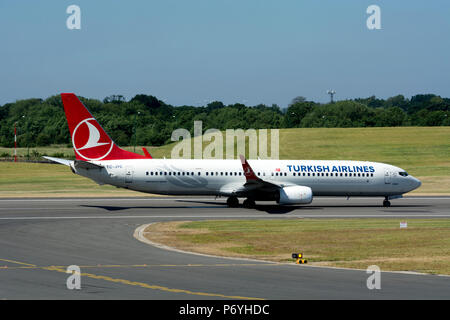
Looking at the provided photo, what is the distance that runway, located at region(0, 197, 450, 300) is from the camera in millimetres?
16953

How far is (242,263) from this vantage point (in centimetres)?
2266

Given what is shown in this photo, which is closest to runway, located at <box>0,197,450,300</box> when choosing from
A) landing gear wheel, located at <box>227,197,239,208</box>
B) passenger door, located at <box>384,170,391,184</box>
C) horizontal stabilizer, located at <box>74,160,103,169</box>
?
horizontal stabilizer, located at <box>74,160,103,169</box>

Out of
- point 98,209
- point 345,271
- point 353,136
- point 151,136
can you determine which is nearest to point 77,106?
point 98,209

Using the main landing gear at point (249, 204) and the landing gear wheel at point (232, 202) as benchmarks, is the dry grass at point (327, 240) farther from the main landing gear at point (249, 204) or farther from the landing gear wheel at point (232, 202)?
the landing gear wheel at point (232, 202)

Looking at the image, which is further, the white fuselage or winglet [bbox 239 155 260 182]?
the white fuselage

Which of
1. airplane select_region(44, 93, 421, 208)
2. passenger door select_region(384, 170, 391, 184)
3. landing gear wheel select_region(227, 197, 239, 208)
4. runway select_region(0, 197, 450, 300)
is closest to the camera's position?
runway select_region(0, 197, 450, 300)

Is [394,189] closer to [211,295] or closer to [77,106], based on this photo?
[77,106]

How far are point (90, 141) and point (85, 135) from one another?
1.72ft

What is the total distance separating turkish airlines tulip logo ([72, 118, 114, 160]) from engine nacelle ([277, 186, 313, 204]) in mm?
12138

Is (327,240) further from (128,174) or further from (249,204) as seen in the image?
(128,174)

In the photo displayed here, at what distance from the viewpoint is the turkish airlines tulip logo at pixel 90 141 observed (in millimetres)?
44500

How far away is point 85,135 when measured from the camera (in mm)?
44531

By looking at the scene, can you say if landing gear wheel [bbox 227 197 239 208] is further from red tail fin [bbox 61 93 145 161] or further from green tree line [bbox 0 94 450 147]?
green tree line [bbox 0 94 450 147]

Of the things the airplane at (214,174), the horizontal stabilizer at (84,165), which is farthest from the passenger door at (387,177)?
the horizontal stabilizer at (84,165)
